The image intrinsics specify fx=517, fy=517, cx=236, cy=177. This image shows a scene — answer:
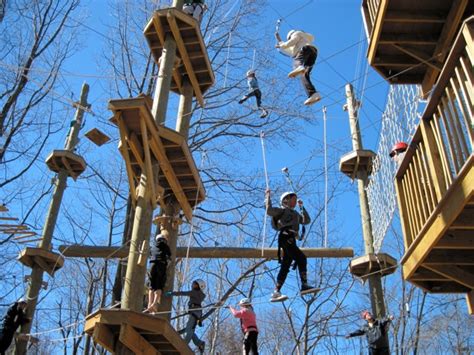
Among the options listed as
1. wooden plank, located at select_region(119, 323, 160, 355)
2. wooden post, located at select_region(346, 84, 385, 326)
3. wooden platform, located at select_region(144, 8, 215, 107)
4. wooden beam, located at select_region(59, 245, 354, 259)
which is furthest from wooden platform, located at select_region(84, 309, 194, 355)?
wooden platform, located at select_region(144, 8, 215, 107)

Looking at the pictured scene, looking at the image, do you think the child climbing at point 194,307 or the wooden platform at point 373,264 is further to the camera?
the wooden platform at point 373,264

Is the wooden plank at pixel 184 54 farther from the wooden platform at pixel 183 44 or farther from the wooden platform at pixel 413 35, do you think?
the wooden platform at pixel 413 35

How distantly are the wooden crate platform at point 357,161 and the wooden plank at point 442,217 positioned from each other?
4288 mm

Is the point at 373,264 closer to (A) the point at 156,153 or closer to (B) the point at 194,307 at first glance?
(B) the point at 194,307

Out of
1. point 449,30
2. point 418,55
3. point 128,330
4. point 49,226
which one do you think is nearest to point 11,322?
point 49,226

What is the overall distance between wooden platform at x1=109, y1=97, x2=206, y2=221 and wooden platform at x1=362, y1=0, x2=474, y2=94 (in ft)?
9.79

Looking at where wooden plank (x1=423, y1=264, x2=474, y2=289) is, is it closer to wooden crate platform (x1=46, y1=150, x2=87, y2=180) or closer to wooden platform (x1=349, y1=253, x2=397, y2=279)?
wooden platform (x1=349, y1=253, x2=397, y2=279)

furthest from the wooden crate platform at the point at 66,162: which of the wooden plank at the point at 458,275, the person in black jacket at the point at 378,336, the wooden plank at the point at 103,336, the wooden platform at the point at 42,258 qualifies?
the wooden plank at the point at 458,275

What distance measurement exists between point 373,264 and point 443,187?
4468 millimetres

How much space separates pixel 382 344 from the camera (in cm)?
778

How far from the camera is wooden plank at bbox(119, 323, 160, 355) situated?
5.74 metres

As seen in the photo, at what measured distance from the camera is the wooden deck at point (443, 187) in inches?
153

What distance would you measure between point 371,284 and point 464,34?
5.51 metres

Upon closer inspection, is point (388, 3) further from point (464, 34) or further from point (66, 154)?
point (66, 154)
